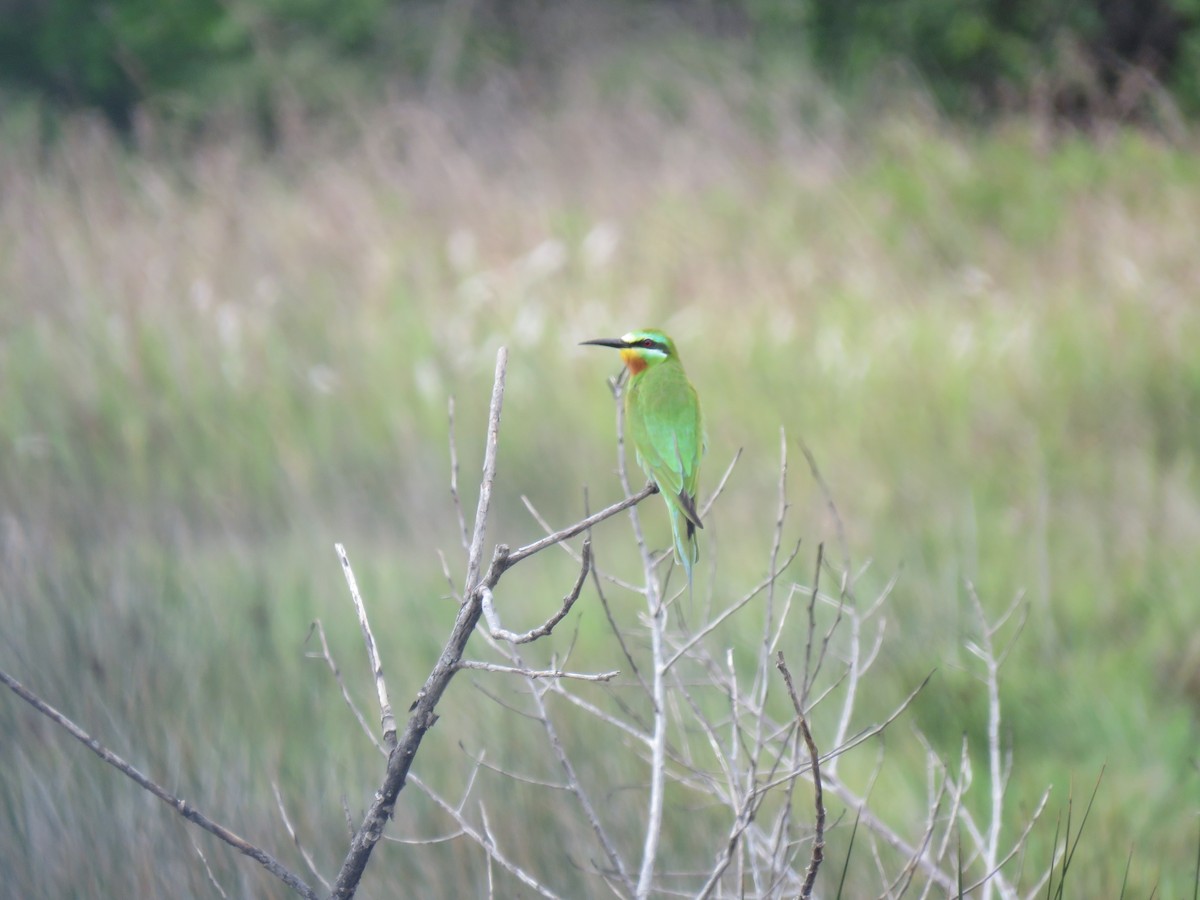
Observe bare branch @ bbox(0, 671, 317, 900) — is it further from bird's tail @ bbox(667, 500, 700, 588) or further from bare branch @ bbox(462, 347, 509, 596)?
bird's tail @ bbox(667, 500, 700, 588)

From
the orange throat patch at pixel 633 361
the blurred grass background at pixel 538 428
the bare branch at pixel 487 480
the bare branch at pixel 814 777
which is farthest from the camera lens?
the blurred grass background at pixel 538 428

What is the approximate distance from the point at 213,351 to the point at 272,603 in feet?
6.59

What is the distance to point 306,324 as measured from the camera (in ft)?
18.5

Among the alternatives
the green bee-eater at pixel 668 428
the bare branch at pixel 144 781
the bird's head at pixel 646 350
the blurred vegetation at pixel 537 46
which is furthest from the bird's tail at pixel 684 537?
the blurred vegetation at pixel 537 46

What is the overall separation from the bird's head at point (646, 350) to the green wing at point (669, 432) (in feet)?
0.23

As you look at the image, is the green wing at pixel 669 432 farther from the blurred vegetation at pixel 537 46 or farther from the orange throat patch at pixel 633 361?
the blurred vegetation at pixel 537 46

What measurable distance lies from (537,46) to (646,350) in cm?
1221

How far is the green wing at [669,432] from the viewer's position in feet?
7.27

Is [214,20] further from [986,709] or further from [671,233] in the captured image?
[986,709]

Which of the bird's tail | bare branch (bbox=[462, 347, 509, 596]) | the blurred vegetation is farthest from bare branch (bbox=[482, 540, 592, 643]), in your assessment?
the blurred vegetation

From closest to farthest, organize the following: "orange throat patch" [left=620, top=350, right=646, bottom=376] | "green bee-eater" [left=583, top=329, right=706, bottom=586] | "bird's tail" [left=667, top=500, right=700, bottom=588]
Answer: "bird's tail" [left=667, top=500, right=700, bottom=588] → "green bee-eater" [left=583, top=329, right=706, bottom=586] → "orange throat patch" [left=620, top=350, right=646, bottom=376]

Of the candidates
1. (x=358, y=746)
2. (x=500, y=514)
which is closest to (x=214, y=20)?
(x=500, y=514)

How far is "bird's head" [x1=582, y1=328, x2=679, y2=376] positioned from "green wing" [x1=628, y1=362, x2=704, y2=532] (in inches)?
2.7

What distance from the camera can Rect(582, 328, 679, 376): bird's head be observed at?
7.83 ft
